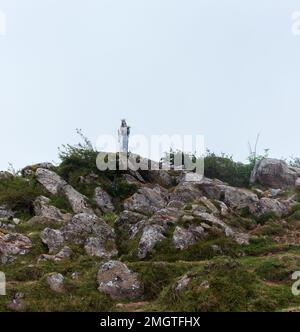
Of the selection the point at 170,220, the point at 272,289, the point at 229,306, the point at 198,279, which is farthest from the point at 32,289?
the point at 170,220

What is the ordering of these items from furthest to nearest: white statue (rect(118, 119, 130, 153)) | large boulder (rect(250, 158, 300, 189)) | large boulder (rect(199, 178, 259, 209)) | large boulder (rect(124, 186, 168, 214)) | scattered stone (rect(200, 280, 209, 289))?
1. large boulder (rect(250, 158, 300, 189))
2. white statue (rect(118, 119, 130, 153))
3. large boulder (rect(199, 178, 259, 209))
4. large boulder (rect(124, 186, 168, 214))
5. scattered stone (rect(200, 280, 209, 289))

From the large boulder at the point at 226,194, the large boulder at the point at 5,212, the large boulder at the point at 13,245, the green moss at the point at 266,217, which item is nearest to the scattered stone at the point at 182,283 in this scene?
the large boulder at the point at 13,245

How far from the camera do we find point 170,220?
31203 mm

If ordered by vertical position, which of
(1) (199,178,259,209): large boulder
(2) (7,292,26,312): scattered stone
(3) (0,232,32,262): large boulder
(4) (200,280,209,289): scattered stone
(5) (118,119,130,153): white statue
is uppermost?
(5) (118,119,130,153): white statue

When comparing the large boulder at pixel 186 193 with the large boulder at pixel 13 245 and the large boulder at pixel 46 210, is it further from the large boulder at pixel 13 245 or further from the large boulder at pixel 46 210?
the large boulder at pixel 13 245

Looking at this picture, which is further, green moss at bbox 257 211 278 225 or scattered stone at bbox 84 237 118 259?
green moss at bbox 257 211 278 225

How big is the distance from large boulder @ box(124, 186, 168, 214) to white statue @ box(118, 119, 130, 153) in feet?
29.7

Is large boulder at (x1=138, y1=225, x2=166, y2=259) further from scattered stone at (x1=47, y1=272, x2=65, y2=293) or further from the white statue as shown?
the white statue

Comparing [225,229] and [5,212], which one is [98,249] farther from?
[5,212]

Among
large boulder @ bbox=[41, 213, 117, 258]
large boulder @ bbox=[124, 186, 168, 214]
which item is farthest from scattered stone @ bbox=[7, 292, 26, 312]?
large boulder @ bbox=[124, 186, 168, 214]

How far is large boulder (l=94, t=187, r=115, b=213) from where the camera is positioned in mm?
41188

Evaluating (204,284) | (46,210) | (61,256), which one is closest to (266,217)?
(46,210)

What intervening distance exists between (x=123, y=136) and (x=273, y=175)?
1717 centimetres

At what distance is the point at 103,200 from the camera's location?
42.0m
